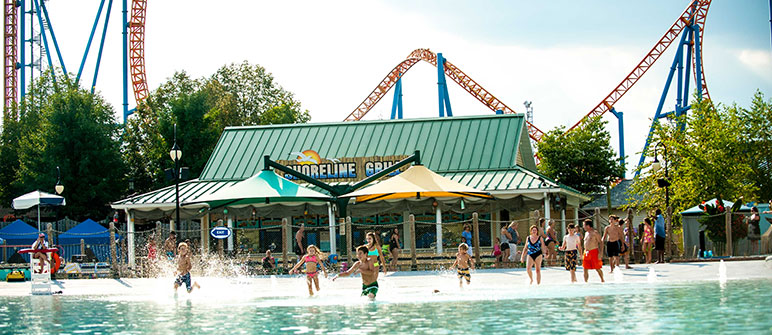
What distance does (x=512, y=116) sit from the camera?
126ft

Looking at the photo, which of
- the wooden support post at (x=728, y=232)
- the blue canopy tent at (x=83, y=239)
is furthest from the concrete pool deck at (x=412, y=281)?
the blue canopy tent at (x=83, y=239)

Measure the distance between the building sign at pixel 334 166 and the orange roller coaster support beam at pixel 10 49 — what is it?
37907 millimetres

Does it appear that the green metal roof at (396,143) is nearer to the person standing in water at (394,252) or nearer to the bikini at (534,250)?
the person standing in water at (394,252)

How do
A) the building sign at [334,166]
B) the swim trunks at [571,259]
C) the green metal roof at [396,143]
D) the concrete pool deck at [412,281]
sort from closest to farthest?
the concrete pool deck at [412,281], the swim trunks at [571,259], the building sign at [334,166], the green metal roof at [396,143]

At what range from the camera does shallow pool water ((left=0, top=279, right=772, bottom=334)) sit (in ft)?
44.4

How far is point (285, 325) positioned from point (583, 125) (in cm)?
4870

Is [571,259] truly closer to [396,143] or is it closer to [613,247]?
[613,247]

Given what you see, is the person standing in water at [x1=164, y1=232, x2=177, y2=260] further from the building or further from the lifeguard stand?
the lifeguard stand

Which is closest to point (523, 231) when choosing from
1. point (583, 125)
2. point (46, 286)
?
point (46, 286)

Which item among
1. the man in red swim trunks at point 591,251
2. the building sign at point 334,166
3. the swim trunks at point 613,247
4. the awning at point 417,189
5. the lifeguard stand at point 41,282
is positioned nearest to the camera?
the man in red swim trunks at point 591,251

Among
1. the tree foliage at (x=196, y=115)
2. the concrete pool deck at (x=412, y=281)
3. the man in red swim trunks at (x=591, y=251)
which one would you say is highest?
the tree foliage at (x=196, y=115)

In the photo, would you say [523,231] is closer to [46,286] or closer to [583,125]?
[46,286]

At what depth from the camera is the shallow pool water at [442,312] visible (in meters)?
13.5

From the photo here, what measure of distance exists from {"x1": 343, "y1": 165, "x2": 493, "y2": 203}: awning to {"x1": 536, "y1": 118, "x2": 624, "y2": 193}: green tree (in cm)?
2675
